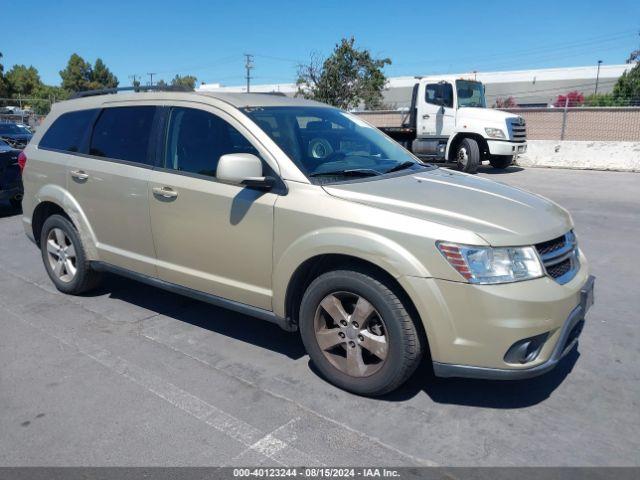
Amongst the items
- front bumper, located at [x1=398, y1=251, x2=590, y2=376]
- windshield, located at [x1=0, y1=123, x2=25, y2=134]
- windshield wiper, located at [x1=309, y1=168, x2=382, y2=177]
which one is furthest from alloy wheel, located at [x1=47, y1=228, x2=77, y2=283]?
windshield, located at [x1=0, y1=123, x2=25, y2=134]

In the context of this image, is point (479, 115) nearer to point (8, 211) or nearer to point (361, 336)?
point (8, 211)

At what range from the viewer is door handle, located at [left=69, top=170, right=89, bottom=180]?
4.78m

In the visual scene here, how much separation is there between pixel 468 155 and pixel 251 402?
43.5 feet

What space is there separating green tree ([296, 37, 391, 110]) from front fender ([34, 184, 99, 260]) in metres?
25.3

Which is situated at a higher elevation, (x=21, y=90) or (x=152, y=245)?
(x=21, y=90)

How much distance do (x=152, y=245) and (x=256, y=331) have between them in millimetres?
1070

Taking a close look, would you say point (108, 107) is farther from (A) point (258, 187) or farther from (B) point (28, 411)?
(B) point (28, 411)

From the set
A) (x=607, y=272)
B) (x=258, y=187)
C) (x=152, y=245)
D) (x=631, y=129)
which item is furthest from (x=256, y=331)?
(x=631, y=129)

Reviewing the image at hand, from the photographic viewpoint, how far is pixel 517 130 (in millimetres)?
16047

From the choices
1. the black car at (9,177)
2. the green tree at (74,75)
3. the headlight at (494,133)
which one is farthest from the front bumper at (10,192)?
the green tree at (74,75)

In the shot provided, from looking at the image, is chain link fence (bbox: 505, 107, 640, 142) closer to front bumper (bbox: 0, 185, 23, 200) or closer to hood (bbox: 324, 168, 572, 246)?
front bumper (bbox: 0, 185, 23, 200)

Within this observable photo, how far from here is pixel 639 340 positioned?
13.7 feet

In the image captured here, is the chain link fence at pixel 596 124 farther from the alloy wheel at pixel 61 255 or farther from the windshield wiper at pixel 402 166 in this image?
the alloy wheel at pixel 61 255

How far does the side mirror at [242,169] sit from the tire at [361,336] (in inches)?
29.7
